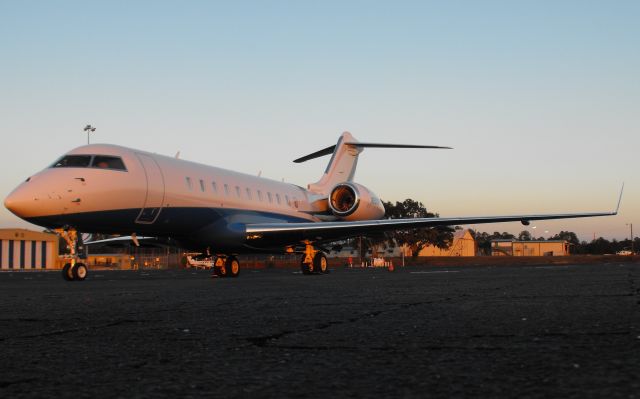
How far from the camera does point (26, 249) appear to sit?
66.9 m

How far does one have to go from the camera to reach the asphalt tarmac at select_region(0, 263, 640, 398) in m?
2.66

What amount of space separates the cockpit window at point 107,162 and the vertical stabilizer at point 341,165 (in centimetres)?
1147

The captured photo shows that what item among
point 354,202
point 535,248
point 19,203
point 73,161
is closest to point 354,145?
point 354,202

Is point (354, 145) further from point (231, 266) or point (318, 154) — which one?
point (231, 266)

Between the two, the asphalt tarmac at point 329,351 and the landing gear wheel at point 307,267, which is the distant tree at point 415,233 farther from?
the asphalt tarmac at point 329,351

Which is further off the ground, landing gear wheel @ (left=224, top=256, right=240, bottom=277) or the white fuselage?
the white fuselage

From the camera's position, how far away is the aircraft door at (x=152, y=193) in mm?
→ 16344

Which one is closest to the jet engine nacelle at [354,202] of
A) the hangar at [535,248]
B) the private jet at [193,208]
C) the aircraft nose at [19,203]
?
the private jet at [193,208]

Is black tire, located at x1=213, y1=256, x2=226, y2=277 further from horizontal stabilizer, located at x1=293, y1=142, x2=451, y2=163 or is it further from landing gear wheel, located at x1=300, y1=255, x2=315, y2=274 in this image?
horizontal stabilizer, located at x1=293, y1=142, x2=451, y2=163

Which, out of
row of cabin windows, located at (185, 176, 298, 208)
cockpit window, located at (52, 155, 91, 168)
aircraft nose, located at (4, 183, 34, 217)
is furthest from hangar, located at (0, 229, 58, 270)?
aircraft nose, located at (4, 183, 34, 217)

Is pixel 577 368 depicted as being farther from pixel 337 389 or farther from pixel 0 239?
pixel 0 239

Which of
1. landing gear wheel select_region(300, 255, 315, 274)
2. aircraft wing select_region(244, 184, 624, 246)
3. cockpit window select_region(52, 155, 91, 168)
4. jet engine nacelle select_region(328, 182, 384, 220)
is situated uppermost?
cockpit window select_region(52, 155, 91, 168)

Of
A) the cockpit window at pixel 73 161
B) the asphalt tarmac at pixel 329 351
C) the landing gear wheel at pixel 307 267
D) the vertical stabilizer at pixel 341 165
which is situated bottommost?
the asphalt tarmac at pixel 329 351

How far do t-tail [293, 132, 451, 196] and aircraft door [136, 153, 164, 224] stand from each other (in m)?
10.6
